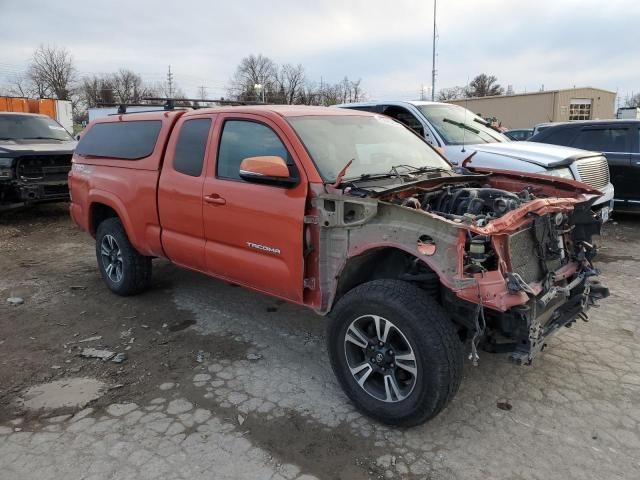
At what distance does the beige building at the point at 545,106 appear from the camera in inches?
1532

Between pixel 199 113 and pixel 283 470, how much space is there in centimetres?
298

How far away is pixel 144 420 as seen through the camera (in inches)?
128

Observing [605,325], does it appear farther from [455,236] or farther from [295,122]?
[295,122]

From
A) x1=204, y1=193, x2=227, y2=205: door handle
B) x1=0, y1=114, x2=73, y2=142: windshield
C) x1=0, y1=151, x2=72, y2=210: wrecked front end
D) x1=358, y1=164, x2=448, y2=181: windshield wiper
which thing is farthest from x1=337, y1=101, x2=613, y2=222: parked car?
x1=0, y1=114, x2=73, y2=142: windshield

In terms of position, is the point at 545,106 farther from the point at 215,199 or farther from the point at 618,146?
the point at 215,199

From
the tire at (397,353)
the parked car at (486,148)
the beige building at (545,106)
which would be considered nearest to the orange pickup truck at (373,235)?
the tire at (397,353)

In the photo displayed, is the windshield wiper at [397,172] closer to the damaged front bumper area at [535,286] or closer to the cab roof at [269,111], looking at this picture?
the cab roof at [269,111]

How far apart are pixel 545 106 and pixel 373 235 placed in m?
40.9

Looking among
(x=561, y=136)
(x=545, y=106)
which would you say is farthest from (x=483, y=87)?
(x=561, y=136)

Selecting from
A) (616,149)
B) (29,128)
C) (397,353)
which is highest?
(29,128)

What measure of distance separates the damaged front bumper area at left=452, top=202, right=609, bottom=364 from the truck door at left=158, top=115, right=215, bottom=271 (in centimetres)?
232

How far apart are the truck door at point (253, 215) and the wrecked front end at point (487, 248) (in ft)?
0.92

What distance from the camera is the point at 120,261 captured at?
213 inches

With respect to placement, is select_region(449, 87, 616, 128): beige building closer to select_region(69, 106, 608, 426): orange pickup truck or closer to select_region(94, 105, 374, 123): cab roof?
select_region(94, 105, 374, 123): cab roof
